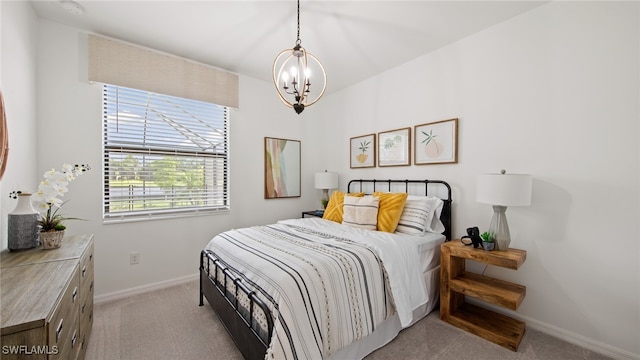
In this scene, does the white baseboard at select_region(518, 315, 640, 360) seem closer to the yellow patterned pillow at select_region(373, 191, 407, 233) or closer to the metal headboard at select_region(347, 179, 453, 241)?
the metal headboard at select_region(347, 179, 453, 241)

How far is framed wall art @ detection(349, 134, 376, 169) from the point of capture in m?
3.63

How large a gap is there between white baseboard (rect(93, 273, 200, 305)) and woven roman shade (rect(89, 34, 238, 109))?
2240 millimetres

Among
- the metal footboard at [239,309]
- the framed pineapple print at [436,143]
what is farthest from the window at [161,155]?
the framed pineapple print at [436,143]

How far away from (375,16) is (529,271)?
269cm

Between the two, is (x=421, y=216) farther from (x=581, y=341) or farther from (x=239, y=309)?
(x=239, y=309)

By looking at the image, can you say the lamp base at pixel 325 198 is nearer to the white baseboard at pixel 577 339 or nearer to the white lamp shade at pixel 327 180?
the white lamp shade at pixel 327 180

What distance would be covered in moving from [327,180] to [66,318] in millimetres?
3121

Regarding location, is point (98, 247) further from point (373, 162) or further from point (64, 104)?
point (373, 162)

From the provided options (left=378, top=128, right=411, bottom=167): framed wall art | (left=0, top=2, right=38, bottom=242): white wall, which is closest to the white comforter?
(left=378, top=128, right=411, bottom=167): framed wall art

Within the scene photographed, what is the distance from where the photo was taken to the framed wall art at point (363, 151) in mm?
3629

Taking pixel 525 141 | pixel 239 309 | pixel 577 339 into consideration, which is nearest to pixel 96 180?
pixel 239 309

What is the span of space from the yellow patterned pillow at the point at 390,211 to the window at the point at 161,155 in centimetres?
214

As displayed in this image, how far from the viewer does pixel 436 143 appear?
2879 millimetres

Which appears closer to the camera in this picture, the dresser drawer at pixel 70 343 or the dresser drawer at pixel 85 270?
the dresser drawer at pixel 70 343
